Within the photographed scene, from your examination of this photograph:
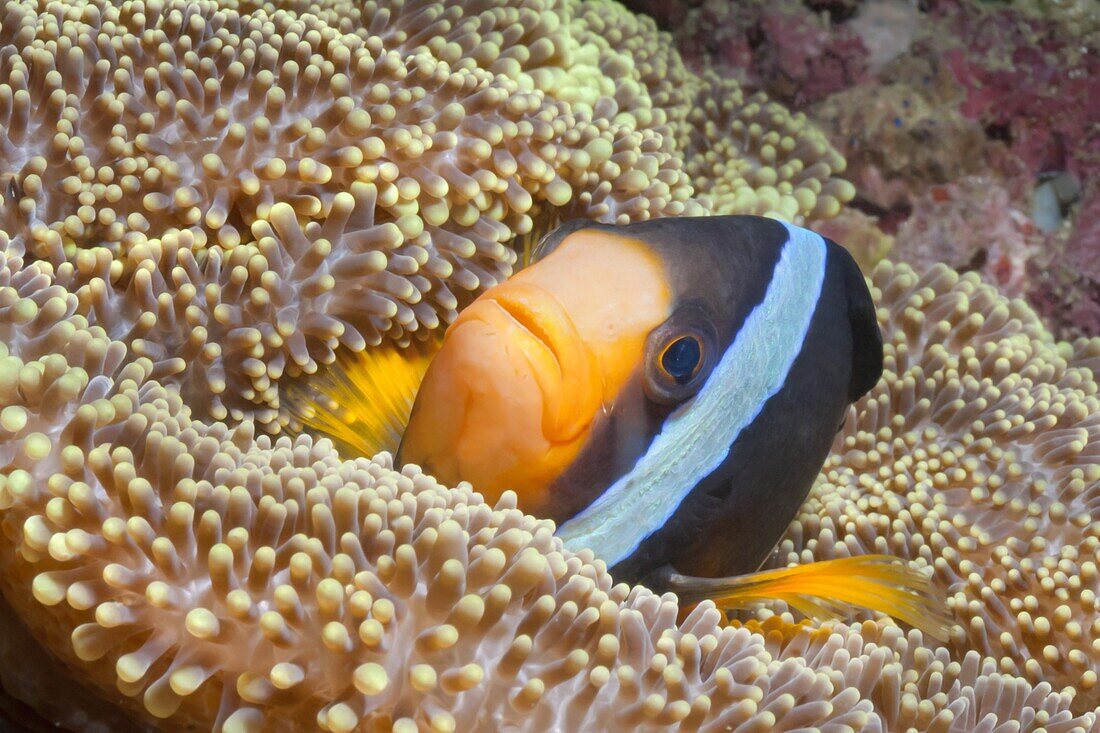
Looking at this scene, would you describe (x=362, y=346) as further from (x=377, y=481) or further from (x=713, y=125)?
(x=713, y=125)

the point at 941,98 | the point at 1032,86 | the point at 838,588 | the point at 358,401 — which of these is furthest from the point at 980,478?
the point at 1032,86

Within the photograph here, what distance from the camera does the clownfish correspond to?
1012mm

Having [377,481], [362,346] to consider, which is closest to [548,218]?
[362,346]

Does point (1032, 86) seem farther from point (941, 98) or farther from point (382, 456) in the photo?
point (382, 456)

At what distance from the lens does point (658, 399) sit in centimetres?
108

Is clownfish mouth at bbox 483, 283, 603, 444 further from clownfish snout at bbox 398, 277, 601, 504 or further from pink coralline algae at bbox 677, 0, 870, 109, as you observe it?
pink coralline algae at bbox 677, 0, 870, 109

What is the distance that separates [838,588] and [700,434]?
27 centimetres

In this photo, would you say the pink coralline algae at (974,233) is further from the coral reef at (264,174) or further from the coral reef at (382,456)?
the coral reef at (264,174)

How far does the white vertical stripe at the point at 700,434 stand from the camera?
3.66 feet

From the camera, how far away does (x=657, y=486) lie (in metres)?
1.14

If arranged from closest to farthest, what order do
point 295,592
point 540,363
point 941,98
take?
point 295,592 < point 540,363 < point 941,98

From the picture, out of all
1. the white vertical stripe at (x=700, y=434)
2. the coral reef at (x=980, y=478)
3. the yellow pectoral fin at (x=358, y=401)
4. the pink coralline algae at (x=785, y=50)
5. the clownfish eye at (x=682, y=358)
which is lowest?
the coral reef at (x=980, y=478)

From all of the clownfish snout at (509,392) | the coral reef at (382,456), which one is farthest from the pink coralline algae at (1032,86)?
the clownfish snout at (509,392)

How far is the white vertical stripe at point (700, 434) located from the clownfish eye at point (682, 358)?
0.05m
